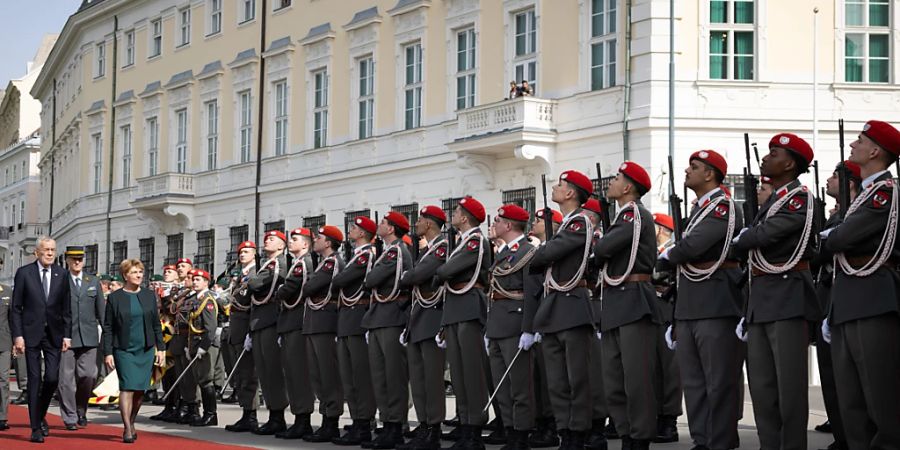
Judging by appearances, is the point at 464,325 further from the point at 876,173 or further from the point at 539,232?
the point at 876,173

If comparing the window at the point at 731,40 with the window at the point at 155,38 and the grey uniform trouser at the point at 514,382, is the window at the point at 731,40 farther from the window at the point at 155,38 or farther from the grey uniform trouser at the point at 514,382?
the window at the point at 155,38

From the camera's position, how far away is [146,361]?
13773 millimetres

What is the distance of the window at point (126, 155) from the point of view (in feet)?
141

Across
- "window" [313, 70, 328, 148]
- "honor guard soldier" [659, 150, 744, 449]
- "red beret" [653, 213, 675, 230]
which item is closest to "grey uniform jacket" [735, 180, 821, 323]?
"honor guard soldier" [659, 150, 744, 449]

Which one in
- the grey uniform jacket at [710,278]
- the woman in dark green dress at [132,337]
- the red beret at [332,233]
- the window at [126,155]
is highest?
the window at [126,155]

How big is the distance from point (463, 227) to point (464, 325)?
0.85 meters

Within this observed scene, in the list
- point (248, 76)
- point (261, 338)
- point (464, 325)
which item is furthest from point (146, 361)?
point (248, 76)

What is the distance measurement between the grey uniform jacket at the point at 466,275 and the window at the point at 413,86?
57.9ft

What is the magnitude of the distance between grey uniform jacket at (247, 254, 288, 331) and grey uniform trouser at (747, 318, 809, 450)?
6086 mm

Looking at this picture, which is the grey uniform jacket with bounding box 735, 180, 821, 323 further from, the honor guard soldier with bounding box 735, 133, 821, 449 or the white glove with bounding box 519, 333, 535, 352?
the white glove with bounding box 519, 333, 535, 352

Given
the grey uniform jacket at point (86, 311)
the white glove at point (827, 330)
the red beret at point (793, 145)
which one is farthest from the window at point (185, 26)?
the white glove at point (827, 330)

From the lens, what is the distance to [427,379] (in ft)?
41.0

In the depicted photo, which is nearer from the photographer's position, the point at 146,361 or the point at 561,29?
the point at 146,361

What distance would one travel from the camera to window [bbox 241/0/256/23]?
3625cm
